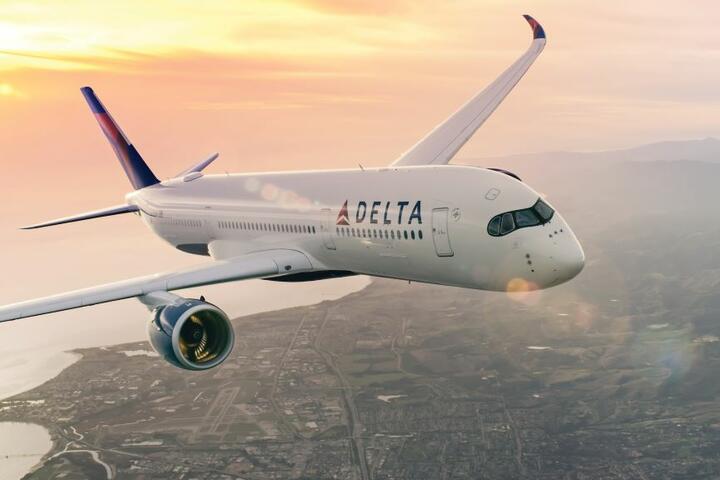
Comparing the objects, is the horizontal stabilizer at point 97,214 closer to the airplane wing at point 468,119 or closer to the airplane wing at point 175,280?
the airplane wing at point 175,280

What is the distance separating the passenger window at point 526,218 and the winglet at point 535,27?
87.0ft

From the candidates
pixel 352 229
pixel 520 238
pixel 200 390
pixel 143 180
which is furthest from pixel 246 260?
pixel 200 390

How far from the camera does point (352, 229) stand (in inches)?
1065

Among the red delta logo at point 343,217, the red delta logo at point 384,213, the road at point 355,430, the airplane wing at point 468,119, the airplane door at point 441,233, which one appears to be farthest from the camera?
the road at point 355,430

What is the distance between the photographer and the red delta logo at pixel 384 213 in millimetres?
24594

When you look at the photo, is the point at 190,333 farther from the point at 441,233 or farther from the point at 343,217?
the point at 441,233

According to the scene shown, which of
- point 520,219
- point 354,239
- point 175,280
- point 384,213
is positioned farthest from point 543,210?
→ point 175,280

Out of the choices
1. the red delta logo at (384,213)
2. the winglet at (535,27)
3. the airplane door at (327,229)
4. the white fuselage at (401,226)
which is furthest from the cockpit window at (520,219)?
the winglet at (535,27)

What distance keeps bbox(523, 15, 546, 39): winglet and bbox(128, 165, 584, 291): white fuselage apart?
21512 millimetres

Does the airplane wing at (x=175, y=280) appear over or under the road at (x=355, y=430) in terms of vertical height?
over

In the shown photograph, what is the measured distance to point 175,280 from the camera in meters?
26.0

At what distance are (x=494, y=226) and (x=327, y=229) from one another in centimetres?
854

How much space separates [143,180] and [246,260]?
18265 mm

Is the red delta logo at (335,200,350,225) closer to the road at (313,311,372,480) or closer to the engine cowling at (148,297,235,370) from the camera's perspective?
the engine cowling at (148,297,235,370)
